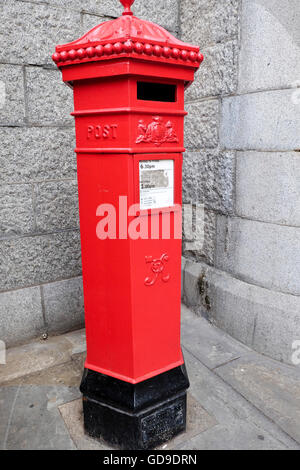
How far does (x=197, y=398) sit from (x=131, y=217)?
1449 millimetres

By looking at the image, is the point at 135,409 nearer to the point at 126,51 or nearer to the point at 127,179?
the point at 127,179

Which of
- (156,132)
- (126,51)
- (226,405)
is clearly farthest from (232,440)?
(126,51)

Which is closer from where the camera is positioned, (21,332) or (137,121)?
(137,121)

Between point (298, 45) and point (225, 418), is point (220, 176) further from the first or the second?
point (225, 418)

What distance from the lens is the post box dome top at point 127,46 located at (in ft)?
5.10

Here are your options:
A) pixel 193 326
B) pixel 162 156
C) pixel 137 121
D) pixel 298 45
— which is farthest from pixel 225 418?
pixel 298 45

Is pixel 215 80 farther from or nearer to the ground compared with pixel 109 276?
farther from the ground

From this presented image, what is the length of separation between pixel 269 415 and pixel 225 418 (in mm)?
291

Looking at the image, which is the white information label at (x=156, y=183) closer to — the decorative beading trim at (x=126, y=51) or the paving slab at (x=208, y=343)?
the decorative beading trim at (x=126, y=51)

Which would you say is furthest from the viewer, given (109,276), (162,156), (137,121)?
(109,276)

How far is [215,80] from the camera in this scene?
314 cm

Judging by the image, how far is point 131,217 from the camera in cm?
176

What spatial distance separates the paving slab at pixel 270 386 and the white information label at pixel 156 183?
1530 millimetres

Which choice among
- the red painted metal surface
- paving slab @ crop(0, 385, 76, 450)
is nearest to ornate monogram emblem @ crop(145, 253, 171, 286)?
the red painted metal surface
